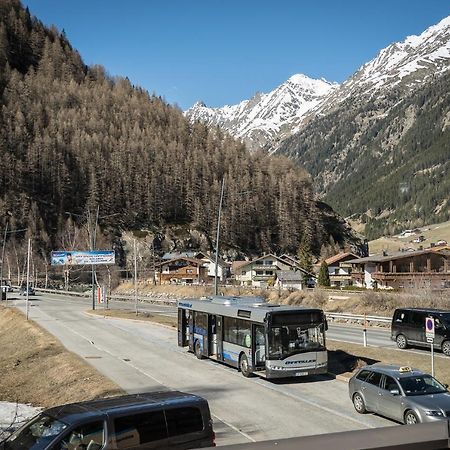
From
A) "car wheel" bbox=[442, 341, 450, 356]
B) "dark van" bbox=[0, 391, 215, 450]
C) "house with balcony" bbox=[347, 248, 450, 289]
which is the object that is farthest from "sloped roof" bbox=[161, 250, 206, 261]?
"dark van" bbox=[0, 391, 215, 450]

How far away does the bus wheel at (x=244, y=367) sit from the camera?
2225 cm

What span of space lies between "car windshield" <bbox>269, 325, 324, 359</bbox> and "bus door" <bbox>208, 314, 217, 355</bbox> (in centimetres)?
566

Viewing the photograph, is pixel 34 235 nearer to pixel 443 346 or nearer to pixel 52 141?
pixel 52 141

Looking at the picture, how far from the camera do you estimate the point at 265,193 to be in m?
161

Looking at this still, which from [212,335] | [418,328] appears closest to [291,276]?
[418,328]

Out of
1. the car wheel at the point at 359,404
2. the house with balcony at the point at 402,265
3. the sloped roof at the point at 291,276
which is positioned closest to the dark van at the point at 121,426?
the car wheel at the point at 359,404

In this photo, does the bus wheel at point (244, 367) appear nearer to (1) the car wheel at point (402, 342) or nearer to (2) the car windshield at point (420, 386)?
(2) the car windshield at point (420, 386)

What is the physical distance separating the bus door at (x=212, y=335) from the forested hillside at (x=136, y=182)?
103066 mm

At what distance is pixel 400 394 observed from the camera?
14695 millimetres

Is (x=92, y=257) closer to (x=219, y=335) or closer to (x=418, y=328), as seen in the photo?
(x=219, y=335)

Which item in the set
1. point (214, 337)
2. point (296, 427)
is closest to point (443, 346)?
point (214, 337)

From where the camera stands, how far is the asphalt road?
598 inches

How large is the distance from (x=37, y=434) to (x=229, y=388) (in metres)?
11.6

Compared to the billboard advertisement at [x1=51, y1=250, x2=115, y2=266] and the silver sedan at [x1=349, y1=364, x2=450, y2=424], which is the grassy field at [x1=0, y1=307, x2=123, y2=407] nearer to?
the silver sedan at [x1=349, y1=364, x2=450, y2=424]
